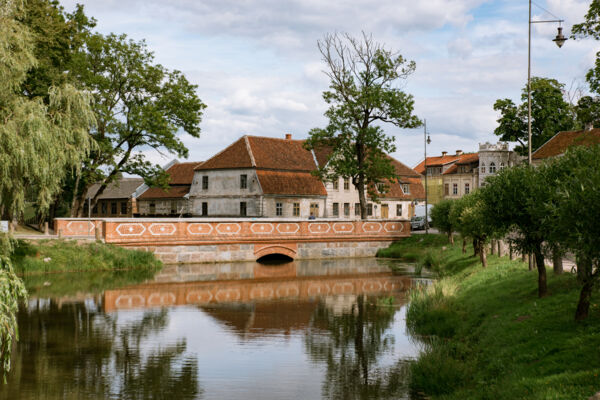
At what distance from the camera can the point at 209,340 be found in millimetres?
17969

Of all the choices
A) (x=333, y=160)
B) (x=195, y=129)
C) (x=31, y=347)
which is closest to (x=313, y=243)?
(x=333, y=160)

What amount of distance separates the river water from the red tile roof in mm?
34606

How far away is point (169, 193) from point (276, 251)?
27113 mm

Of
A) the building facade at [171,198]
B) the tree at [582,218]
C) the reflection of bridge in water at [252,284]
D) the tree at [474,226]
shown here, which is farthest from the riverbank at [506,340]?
the building facade at [171,198]

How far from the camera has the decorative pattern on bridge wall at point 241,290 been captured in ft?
82.8

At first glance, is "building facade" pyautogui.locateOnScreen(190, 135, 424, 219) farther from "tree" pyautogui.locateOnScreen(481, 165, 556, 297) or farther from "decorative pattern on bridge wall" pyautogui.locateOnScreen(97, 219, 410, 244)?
"tree" pyautogui.locateOnScreen(481, 165, 556, 297)

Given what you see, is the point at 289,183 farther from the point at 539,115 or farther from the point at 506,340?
the point at 506,340

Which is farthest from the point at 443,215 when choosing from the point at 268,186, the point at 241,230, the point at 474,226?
the point at 268,186

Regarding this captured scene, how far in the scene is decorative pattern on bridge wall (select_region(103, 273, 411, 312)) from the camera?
2525 cm

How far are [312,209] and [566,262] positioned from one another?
3668 cm

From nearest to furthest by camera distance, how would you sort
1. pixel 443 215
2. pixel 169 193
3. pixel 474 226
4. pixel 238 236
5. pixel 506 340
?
pixel 506 340 < pixel 474 226 < pixel 443 215 < pixel 238 236 < pixel 169 193

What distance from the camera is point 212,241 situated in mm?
39250

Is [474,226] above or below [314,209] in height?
below

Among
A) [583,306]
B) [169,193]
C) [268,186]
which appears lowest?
[583,306]
